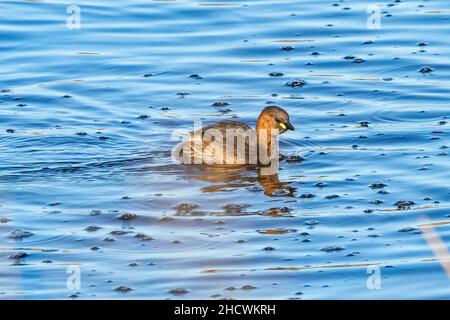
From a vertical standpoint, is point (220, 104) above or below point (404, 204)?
above

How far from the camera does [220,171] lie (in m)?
13.9

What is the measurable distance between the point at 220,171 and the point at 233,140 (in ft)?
1.39

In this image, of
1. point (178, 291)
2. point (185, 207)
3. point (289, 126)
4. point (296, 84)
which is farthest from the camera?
point (296, 84)

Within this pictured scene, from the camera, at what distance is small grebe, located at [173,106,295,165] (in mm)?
13938

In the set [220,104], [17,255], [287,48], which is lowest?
[17,255]

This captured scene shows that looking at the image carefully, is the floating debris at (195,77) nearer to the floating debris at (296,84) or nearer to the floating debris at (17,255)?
the floating debris at (296,84)

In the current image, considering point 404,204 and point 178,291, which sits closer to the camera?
point 178,291

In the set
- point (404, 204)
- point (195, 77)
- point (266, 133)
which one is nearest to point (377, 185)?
point (404, 204)

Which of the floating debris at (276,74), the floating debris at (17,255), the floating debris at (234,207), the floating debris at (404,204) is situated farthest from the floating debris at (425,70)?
the floating debris at (17,255)

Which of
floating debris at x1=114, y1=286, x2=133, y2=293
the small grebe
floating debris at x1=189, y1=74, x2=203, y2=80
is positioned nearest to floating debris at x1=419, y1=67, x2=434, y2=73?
floating debris at x1=189, y1=74, x2=203, y2=80

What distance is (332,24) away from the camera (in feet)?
61.8

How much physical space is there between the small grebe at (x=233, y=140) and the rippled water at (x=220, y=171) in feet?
0.68

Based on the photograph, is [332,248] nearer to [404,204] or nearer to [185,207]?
[404,204]
